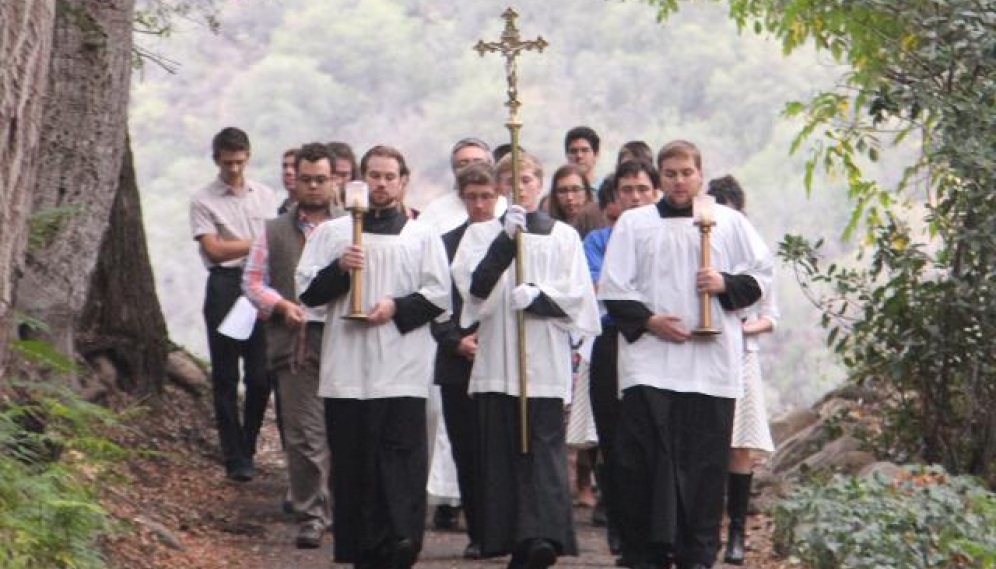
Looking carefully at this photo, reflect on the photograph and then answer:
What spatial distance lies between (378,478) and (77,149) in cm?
223

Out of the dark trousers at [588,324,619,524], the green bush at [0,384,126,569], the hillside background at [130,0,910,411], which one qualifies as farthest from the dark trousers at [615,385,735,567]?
the hillside background at [130,0,910,411]

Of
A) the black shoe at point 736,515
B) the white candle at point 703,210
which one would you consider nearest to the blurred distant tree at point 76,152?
the white candle at point 703,210

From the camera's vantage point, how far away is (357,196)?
1185 cm

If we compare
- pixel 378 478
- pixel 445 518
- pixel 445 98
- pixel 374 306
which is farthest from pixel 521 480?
pixel 445 98

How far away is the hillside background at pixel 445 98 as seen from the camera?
35312mm

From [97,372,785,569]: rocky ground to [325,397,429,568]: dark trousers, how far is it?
0.45 metres

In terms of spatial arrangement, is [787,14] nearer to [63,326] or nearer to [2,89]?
[63,326]

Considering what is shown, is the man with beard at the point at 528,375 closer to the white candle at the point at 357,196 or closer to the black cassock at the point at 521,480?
the black cassock at the point at 521,480

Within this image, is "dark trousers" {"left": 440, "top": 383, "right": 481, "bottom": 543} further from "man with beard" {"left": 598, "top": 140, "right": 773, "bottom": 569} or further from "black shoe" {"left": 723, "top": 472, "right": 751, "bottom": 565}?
"black shoe" {"left": 723, "top": 472, "right": 751, "bottom": 565}

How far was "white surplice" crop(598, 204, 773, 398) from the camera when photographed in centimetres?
1205

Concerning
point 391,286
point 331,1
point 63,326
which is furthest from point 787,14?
point 331,1

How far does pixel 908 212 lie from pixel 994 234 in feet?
8.39

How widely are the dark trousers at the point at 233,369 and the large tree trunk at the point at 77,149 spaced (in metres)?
3.59

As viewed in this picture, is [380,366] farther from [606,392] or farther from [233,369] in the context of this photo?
[233,369]
